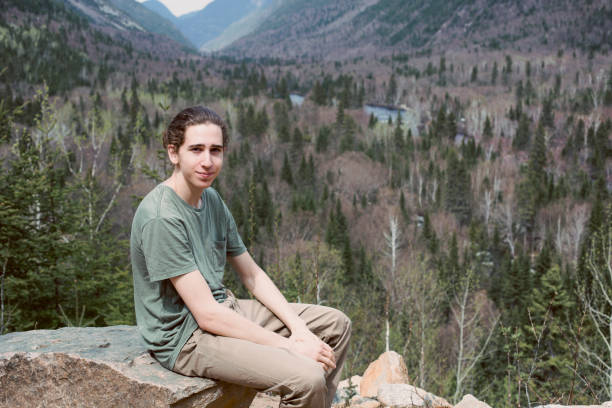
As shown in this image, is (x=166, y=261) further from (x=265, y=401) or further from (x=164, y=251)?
(x=265, y=401)

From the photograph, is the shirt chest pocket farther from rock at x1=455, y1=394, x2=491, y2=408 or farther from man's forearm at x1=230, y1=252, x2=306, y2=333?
rock at x1=455, y1=394, x2=491, y2=408

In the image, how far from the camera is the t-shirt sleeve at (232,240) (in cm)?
326

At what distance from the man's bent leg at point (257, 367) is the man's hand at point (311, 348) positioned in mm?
106

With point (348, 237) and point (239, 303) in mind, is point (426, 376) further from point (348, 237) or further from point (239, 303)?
point (348, 237)

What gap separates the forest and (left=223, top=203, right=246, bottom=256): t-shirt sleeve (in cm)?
70

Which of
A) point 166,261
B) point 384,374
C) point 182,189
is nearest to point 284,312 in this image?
point 166,261

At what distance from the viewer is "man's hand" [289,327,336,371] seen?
8.91ft

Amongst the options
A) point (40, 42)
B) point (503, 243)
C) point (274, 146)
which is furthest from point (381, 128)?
point (40, 42)

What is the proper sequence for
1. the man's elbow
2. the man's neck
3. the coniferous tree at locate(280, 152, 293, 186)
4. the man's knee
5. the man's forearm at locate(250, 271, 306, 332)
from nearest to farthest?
the man's knee
the man's elbow
the man's neck
the man's forearm at locate(250, 271, 306, 332)
the coniferous tree at locate(280, 152, 293, 186)

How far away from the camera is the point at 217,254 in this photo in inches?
122

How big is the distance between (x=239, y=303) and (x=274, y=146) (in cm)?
7844

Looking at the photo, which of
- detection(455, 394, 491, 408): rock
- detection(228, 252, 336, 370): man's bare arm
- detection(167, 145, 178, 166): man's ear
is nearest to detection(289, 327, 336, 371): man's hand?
detection(228, 252, 336, 370): man's bare arm

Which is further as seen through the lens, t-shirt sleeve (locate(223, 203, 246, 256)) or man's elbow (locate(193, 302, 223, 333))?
t-shirt sleeve (locate(223, 203, 246, 256))

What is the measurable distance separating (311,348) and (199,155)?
4.52 feet
